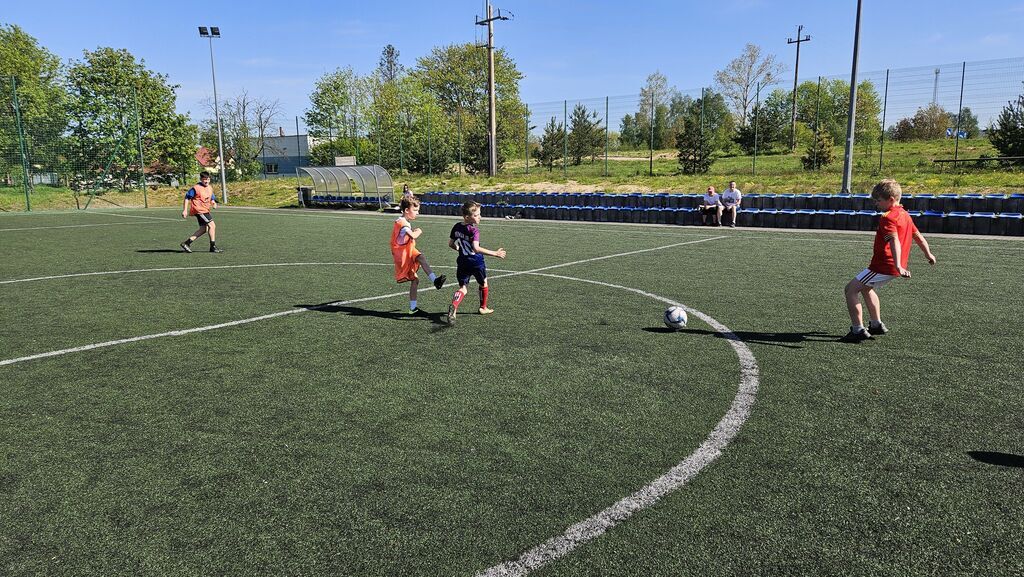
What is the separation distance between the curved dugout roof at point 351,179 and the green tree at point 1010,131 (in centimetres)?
2607

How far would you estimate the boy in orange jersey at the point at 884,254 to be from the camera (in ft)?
19.9

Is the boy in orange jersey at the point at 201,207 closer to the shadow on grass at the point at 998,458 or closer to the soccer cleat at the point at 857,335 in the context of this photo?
the soccer cleat at the point at 857,335

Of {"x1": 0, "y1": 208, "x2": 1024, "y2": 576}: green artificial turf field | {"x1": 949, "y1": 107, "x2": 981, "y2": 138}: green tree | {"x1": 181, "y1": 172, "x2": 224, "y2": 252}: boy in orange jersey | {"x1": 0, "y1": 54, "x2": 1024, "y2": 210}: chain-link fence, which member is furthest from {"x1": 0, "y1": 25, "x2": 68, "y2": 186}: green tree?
{"x1": 949, "y1": 107, "x2": 981, "y2": 138}: green tree

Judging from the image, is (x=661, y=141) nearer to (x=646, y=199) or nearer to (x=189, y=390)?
(x=646, y=199)

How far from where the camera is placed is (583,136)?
118ft

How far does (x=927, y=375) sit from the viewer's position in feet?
17.5

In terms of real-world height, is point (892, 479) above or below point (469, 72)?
below

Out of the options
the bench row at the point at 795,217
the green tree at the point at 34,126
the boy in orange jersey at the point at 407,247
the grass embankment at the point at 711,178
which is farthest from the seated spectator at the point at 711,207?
the green tree at the point at 34,126

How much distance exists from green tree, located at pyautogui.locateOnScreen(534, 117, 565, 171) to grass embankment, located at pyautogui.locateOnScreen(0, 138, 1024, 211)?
0.62 meters

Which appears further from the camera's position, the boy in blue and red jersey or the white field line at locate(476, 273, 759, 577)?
the boy in blue and red jersey

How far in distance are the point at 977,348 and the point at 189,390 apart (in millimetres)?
6976

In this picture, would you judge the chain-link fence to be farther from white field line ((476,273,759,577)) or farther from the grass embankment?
white field line ((476,273,759,577))

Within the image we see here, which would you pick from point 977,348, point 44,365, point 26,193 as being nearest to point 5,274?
point 44,365

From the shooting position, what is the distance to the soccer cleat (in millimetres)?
6367
